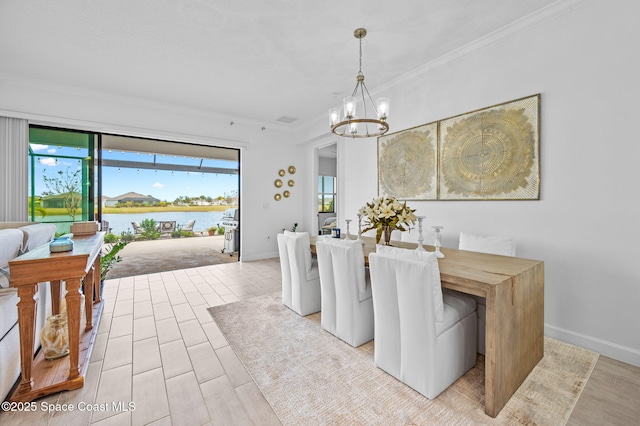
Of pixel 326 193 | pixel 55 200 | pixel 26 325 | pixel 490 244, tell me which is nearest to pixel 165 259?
pixel 55 200

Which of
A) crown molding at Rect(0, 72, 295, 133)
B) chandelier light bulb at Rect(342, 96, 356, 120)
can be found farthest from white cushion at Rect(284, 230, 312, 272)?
crown molding at Rect(0, 72, 295, 133)

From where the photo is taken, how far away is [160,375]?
1873 mm

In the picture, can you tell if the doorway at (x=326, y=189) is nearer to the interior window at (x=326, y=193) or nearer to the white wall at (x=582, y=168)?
the interior window at (x=326, y=193)

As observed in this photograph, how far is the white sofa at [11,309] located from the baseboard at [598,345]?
13.1ft

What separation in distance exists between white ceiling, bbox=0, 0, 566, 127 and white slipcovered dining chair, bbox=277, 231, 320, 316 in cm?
207

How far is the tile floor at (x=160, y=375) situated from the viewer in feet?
4.92

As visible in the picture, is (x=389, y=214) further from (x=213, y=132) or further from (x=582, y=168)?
(x=213, y=132)

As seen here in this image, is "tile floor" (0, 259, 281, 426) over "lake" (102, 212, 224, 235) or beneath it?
beneath

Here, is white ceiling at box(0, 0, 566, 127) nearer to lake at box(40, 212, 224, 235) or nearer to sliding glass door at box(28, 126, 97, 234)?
sliding glass door at box(28, 126, 97, 234)

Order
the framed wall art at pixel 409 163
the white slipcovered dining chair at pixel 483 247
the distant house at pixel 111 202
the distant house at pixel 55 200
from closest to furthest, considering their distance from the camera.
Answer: the white slipcovered dining chair at pixel 483 247 < the framed wall art at pixel 409 163 < the distant house at pixel 55 200 < the distant house at pixel 111 202

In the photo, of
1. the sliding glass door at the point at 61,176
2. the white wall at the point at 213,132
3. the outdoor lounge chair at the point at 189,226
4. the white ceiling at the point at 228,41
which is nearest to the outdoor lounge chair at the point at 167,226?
the outdoor lounge chair at the point at 189,226

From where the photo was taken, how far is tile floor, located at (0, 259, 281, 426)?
1.50 meters

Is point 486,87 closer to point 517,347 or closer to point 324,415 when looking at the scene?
point 517,347

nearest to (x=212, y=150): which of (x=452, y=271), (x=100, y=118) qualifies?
(x=100, y=118)
